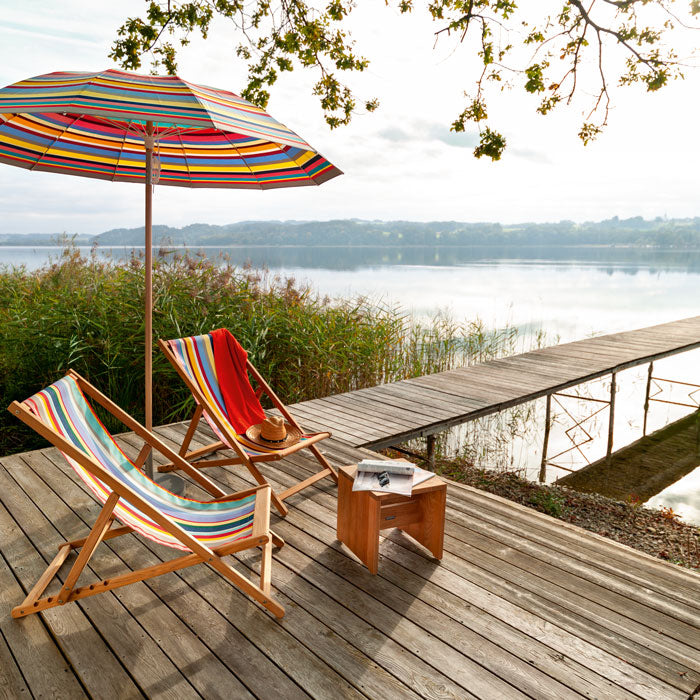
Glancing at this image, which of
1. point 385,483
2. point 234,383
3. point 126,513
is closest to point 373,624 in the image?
point 385,483

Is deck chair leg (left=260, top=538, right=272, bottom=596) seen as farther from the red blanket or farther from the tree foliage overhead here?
the tree foliage overhead

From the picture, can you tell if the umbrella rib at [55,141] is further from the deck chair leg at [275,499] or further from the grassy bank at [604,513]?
the grassy bank at [604,513]

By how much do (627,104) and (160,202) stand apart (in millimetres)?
5679

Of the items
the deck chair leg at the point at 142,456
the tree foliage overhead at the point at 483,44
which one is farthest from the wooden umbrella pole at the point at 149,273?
the tree foliage overhead at the point at 483,44

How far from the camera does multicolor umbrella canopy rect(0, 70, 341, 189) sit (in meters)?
2.24

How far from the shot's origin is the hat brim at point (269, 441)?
312 cm

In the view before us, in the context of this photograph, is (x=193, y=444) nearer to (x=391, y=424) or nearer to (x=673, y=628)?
(x=391, y=424)

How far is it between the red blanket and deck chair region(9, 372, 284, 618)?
77 centimetres

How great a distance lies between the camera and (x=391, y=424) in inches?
185

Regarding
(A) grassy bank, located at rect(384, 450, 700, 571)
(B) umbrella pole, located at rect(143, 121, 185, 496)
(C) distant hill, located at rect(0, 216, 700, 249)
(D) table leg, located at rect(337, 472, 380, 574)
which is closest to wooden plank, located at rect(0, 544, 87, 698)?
(B) umbrella pole, located at rect(143, 121, 185, 496)

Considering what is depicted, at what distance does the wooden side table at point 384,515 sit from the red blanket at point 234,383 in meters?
0.97

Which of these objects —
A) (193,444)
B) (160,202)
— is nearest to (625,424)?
(193,444)

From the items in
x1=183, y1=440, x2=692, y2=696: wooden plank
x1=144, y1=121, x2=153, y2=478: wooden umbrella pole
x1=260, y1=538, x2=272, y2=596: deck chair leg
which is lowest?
x1=183, y1=440, x2=692, y2=696: wooden plank

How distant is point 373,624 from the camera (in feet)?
7.13
